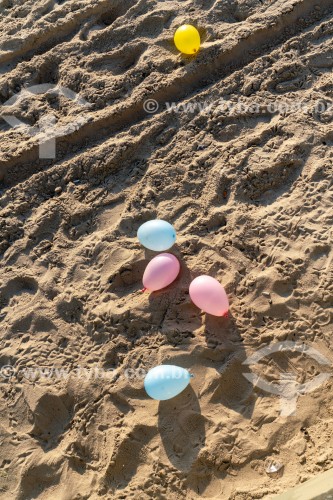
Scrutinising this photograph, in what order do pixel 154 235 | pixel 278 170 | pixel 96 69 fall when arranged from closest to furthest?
pixel 154 235
pixel 278 170
pixel 96 69

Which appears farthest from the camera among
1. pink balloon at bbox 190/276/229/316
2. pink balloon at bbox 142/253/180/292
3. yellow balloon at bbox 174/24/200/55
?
yellow balloon at bbox 174/24/200/55

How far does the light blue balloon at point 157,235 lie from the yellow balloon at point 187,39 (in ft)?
4.69

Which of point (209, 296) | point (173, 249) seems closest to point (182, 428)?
point (209, 296)

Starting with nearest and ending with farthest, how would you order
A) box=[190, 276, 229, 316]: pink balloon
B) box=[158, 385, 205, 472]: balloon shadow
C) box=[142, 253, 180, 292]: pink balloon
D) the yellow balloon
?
box=[158, 385, 205, 472]: balloon shadow < box=[190, 276, 229, 316]: pink balloon < box=[142, 253, 180, 292]: pink balloon < the yellow balloon

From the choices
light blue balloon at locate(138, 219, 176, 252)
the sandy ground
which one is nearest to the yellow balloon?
the sandy ground

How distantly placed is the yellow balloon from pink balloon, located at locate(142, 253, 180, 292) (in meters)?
1.65

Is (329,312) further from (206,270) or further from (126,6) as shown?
(126,6)

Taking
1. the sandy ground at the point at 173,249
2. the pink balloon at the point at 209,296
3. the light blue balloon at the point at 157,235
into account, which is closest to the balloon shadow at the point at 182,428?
the sandy ground at the point at 173,249

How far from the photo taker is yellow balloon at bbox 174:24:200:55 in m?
3.86

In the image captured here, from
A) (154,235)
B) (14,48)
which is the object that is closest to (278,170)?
(154,235)

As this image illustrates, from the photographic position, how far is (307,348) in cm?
293

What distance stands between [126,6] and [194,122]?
1.31m

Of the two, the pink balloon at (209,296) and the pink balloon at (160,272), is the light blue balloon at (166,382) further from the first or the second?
the pink balloon at (160,272)

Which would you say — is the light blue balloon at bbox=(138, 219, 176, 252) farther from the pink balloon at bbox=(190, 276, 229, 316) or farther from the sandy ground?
the pink balloon at bbox=(190, 276, 229, 316)
